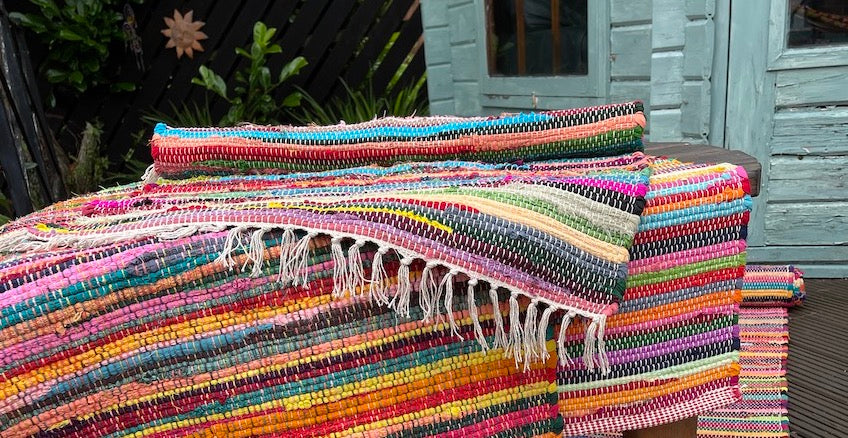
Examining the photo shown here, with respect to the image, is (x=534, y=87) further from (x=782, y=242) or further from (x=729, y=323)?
(x=729, y=323)

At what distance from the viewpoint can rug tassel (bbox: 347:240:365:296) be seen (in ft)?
2.11

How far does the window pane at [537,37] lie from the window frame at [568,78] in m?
0.03

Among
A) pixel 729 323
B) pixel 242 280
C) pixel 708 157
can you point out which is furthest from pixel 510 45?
pixel 242 280

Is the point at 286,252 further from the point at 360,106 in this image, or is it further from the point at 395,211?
the point at 360,106

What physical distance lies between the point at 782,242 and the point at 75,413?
2.45 m

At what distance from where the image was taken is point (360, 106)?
3.14 meters

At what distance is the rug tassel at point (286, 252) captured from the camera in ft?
2.12

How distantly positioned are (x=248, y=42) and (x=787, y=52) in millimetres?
2584

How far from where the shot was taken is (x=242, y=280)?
0.66m

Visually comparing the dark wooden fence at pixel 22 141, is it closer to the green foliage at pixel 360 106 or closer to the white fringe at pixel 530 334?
the green foliage at pixel 360 106

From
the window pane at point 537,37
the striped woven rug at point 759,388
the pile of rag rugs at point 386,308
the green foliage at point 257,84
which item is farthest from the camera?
the green foliage at point 257,84

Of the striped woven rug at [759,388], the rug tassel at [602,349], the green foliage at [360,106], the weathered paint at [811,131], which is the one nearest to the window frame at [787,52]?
the weathered paint at [811,131]

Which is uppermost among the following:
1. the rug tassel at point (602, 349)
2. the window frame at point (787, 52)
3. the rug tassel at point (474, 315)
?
the window frame at point (787, 52)

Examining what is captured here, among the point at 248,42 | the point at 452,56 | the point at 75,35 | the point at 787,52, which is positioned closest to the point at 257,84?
the point at 248,42
